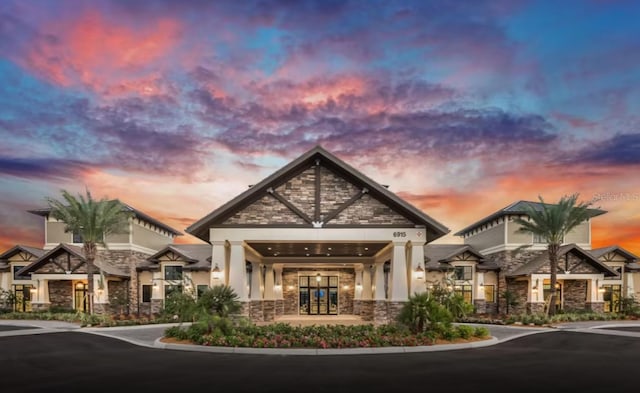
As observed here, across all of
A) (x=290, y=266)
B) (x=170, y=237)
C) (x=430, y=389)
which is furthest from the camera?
(x=170, y=237)

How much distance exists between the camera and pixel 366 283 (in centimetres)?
3659

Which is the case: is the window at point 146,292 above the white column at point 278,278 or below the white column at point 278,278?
below

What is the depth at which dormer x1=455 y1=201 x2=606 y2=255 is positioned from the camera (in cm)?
3978

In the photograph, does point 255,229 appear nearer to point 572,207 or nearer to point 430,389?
point 430,389

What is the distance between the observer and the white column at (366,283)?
35688mm

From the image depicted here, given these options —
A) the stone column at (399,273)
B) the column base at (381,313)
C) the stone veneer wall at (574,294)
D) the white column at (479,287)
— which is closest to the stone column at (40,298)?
the column base at (381,313)

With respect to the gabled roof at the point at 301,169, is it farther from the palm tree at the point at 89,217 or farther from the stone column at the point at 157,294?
the stone column at the point at 157,294

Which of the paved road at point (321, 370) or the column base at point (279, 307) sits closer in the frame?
the paved road at point (321, 370)

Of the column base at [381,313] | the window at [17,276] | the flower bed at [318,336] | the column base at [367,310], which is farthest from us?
the window at [17,276]

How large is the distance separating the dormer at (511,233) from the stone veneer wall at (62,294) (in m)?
33.6

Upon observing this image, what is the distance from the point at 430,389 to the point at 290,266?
1124 inches

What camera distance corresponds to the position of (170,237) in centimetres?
4906

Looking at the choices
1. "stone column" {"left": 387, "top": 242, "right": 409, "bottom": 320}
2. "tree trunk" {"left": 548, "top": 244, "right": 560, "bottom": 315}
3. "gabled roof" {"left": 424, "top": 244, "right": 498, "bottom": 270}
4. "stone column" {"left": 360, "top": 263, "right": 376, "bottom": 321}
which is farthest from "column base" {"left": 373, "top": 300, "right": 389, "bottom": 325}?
"tree trunk" {"left": 548, "top": 244, "right": 560, "bottom": 315}

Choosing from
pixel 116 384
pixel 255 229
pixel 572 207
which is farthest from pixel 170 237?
pixel 116 384
